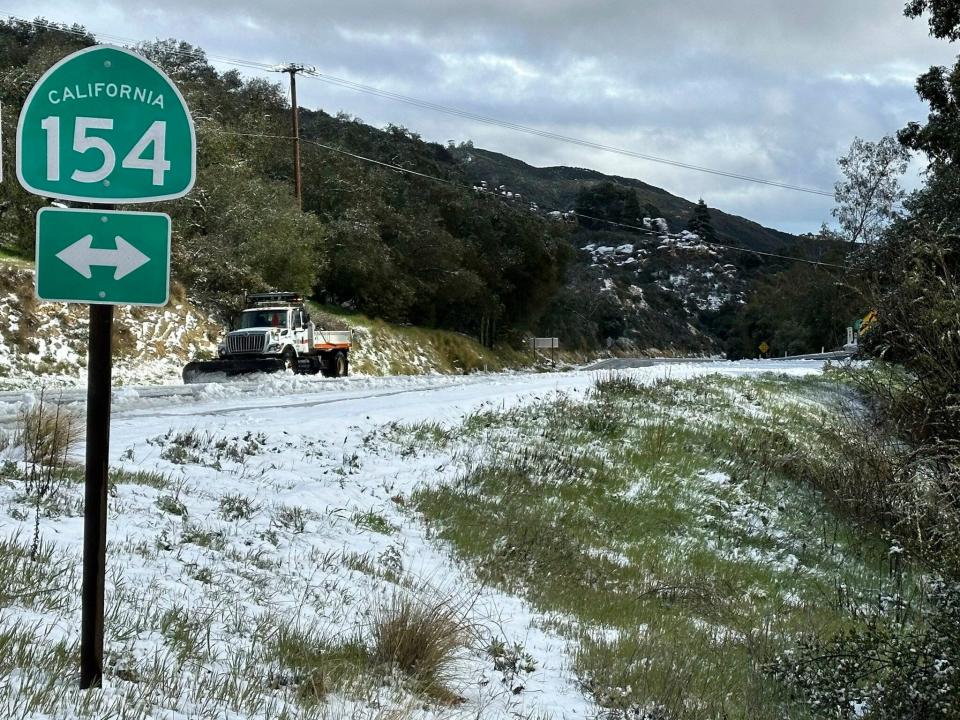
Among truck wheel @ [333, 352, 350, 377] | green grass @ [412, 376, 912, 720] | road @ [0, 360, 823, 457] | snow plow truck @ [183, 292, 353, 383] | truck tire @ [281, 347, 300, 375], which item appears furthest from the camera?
truck wheel @ [333, 352, 350, 377]

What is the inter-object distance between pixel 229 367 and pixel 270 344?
2306 mm

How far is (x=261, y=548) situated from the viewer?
24.0ft

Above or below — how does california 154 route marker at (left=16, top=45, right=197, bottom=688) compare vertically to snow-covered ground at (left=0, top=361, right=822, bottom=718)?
above

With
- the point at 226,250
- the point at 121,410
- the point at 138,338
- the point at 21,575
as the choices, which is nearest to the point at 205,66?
the point at 226,250

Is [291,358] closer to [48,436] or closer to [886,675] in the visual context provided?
[48,436]

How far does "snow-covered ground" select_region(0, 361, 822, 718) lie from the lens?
4.84 metres

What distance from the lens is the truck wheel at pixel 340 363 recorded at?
96.2 ft

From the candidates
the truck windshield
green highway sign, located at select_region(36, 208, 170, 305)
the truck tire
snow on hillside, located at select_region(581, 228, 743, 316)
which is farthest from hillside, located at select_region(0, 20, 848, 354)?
green highway sign, located at select_region(36, 208, 170, 305)

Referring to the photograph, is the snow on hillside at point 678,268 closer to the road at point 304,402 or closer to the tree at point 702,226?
the tree at point 702,226

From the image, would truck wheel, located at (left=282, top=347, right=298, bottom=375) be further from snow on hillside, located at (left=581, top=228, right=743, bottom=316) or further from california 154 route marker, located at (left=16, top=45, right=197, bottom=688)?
snow on hillside, located at (left=581, top=228, right=743, bottom=316)

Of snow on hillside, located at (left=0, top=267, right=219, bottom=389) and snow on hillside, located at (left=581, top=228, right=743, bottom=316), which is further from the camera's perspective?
snow on hillside, located at (left=581, top=228, right=743, bottom=316)

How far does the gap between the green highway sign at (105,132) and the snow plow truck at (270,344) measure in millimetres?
19631

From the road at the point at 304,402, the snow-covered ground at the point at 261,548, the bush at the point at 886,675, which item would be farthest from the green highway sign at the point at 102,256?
the road at the point at 304,402

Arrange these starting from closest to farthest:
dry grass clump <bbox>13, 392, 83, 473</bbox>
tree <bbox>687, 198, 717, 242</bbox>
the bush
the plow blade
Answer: the bush < dry grass clump <bbox>13, 392, 83, 473</bbox> < the plow blade < tree <bbox>687, 198, 717, 242</bbox>
